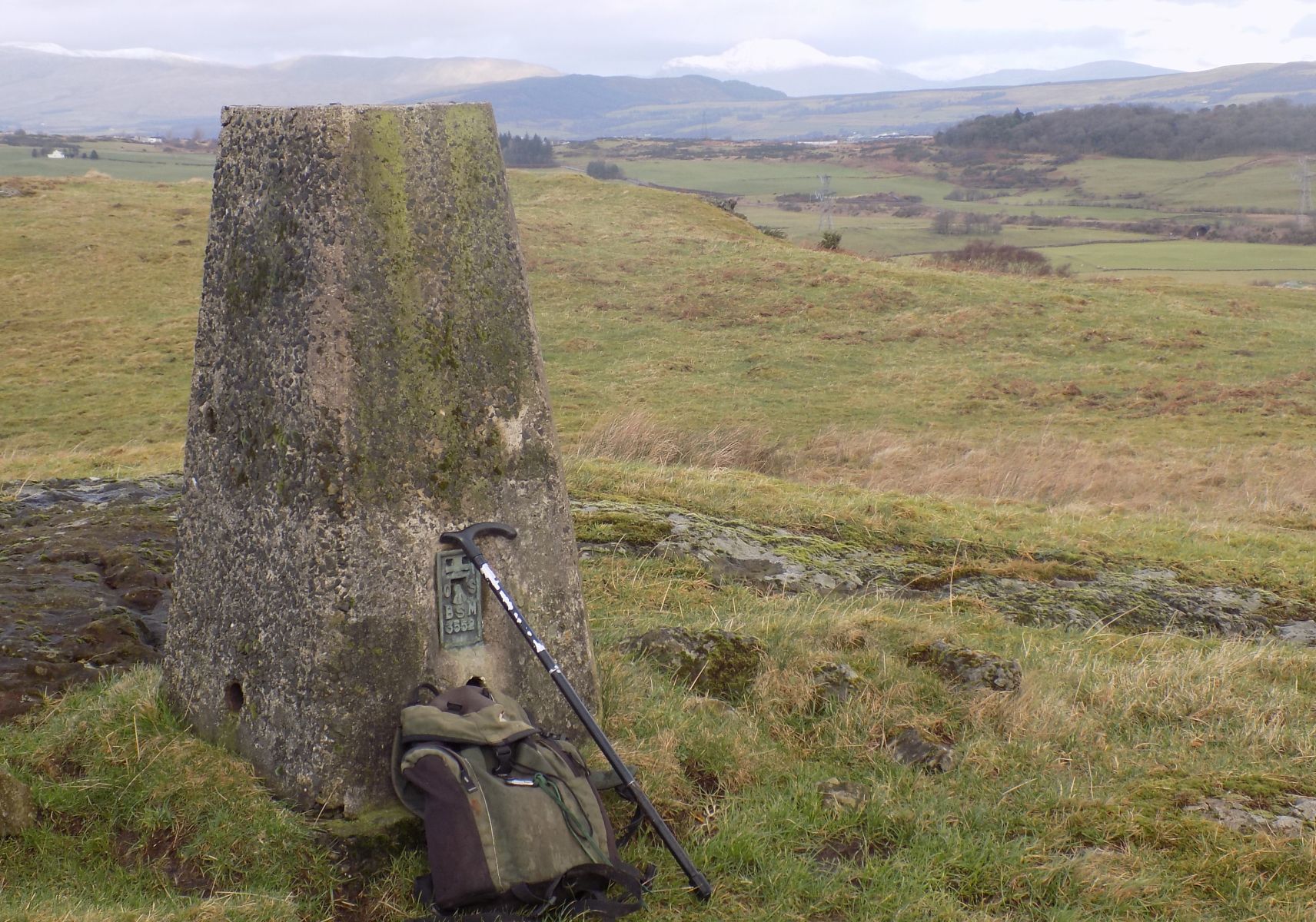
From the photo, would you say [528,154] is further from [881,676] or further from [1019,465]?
[881,676]

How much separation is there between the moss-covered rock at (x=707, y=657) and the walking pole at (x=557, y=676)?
1.26 metres

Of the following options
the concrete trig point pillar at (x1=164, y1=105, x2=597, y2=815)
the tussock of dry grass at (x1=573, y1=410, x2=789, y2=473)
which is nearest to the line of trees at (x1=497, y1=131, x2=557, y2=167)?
the tussock of dry grass at (x1=573, y1=410, x2=789, y2=473)

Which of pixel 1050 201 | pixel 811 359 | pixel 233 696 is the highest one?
pixel 1050 201

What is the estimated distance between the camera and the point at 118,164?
323 ft

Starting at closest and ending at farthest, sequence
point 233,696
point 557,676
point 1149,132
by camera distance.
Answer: point 557,676
point 233,696
point 1149,132

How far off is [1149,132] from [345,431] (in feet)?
564

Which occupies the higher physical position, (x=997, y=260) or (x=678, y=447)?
(x=997, y=260)

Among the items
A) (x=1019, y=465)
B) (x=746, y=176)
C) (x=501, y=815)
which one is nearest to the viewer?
(x=501, y=815)

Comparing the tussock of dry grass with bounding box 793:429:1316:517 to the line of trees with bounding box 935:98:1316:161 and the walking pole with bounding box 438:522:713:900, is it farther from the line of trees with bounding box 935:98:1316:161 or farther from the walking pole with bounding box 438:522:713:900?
the line of trees with bounding box 935:98:1316:161

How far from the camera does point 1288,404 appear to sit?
23375 mm

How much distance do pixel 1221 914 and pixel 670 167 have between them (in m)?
152

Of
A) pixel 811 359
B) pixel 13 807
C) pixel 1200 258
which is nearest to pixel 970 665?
pixel 13 807

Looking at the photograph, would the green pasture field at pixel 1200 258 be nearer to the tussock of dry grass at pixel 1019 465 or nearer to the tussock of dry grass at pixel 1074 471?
the tussock of dry grass at pixel 1074 471

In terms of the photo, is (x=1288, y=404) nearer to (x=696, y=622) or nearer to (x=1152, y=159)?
(x=696, y=622)
